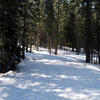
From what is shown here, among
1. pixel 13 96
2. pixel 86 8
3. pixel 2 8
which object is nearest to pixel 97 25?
pixel 86 8

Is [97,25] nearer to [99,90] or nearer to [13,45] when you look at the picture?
[13,45]

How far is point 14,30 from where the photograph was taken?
394 inches

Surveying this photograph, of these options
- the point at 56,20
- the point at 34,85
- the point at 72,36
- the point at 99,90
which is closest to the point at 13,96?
the point at 34,85

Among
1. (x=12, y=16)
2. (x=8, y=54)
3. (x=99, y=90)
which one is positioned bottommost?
(x=99, y=90)

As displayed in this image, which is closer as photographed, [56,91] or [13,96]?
[13,96]

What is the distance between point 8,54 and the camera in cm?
967

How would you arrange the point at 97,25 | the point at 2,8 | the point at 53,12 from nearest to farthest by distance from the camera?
the point at 2,8 → the point at 97,25 → the point at 53,12

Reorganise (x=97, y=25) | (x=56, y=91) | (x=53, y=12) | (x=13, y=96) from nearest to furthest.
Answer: (x=13, y=96)
(x=56, y=91)
(x=97, y=25)
(x=53, y=12)

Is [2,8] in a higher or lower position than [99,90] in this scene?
higher

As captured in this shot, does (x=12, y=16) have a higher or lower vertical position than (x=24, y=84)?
higher

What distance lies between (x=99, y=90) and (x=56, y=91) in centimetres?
192

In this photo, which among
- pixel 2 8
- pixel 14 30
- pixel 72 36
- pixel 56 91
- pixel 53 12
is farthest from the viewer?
pixel 72 36

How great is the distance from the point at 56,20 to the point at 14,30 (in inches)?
720

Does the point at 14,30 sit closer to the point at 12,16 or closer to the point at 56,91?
the point at 12,16
